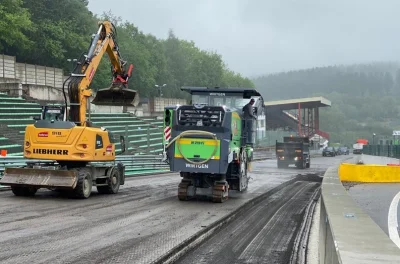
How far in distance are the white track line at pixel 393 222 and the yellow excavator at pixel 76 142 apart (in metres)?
8.25

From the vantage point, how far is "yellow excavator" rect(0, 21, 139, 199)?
13.4m

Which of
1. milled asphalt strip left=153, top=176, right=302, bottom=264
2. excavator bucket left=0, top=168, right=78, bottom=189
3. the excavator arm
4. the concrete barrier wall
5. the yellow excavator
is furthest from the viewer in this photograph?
the excavator arm

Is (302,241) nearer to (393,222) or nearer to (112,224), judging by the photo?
(393,222)

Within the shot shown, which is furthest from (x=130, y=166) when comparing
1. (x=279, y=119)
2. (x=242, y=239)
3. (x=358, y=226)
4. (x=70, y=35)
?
(x=279, y=119)

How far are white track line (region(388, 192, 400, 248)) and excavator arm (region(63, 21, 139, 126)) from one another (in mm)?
8543

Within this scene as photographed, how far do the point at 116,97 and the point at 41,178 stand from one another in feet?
12.4

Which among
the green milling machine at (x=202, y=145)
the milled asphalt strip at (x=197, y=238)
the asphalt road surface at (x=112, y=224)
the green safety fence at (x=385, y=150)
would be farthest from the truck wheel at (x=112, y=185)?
the green safety fence at (x=385, y=150)

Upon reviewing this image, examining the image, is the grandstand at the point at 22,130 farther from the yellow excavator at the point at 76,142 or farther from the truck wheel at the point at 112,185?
the yellow excavator at the point at 76,142

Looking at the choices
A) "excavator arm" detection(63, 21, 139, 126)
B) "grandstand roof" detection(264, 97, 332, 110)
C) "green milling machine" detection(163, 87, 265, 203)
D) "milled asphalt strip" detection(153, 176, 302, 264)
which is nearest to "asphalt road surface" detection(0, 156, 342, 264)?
"milled asphalt strip" detection(153, 176, 302, 264)

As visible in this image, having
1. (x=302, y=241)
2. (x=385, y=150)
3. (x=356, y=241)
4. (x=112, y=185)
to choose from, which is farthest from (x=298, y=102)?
(x=356, y=241)

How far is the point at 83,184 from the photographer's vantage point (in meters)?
13.8

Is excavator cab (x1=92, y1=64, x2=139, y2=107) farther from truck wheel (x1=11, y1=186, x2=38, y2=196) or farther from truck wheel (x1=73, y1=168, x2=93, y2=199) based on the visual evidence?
truck wheel (x1=11, y1=186, x2=38, y2=196)

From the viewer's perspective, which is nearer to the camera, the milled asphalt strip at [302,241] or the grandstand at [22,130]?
the milled asphalt strip at [302,241]

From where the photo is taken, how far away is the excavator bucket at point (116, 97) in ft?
51.0
